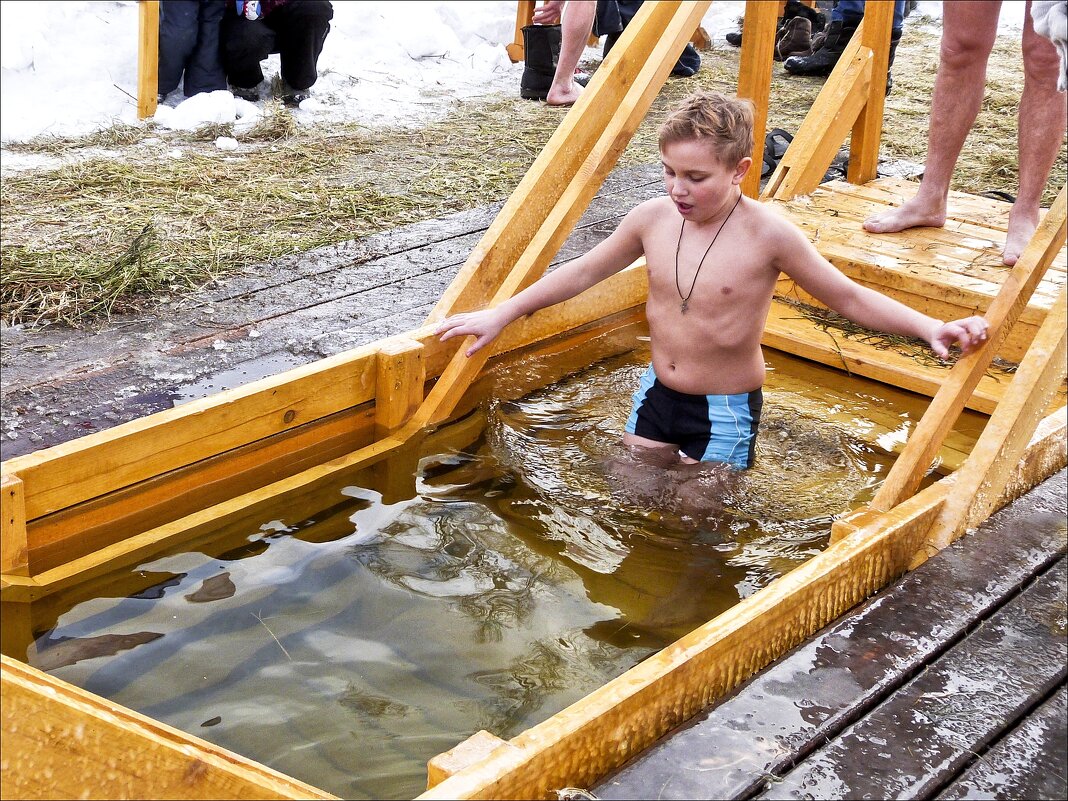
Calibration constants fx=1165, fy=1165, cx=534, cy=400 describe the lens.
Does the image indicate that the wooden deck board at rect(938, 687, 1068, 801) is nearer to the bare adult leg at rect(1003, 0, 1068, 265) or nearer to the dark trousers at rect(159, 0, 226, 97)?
the bare adult leg at rect(1003, 0, 1068, 265)

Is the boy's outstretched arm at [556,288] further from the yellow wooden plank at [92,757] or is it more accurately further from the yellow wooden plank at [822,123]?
the yellow wooden plank at [822,123]

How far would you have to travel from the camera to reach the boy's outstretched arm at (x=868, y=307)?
262 centimetres

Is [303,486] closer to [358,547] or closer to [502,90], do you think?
[358,547]

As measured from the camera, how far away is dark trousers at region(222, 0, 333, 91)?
7225 millimetres

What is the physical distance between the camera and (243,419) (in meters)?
3.07

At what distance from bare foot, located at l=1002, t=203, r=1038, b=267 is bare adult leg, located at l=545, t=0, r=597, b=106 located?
11.3 ft

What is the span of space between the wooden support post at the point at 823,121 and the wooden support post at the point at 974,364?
234 centimetres

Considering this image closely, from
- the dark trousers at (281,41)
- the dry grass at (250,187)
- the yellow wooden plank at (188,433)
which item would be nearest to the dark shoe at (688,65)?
the dry grass at (250,187)

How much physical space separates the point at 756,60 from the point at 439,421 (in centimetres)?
225

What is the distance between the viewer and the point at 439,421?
3537 mm

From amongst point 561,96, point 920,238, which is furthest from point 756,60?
point 561,96

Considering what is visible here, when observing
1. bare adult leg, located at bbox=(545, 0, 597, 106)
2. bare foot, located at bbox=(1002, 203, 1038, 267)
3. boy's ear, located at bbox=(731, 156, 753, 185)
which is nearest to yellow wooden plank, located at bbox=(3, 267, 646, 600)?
boy's ear, located at bbox=(731, 156, 753, 185)

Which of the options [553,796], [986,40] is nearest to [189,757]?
[553,796]

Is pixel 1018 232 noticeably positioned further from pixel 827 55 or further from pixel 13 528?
pixel 827 55
